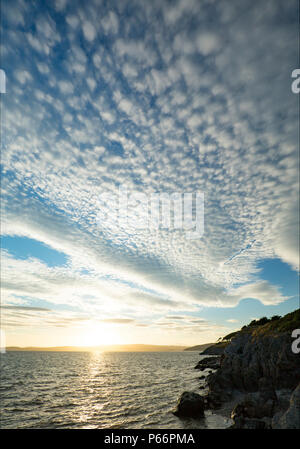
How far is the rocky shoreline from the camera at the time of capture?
16.1 m

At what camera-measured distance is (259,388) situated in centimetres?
2427

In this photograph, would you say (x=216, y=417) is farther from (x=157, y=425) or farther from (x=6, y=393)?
(x=6, y=393)

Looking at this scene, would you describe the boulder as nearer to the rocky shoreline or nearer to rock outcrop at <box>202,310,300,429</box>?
the rocky shoreline

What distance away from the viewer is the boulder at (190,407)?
22453 millimetres

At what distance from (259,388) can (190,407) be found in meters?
7.71

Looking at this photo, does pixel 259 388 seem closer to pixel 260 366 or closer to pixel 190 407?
pixel 260 366

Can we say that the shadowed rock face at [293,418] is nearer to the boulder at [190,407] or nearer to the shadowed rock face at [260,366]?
the shadowed rock face at [260,366]

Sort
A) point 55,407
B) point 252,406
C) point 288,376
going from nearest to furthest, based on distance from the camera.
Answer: point 252,406
point 288,376
point 55,407

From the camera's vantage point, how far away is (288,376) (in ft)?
67.9
